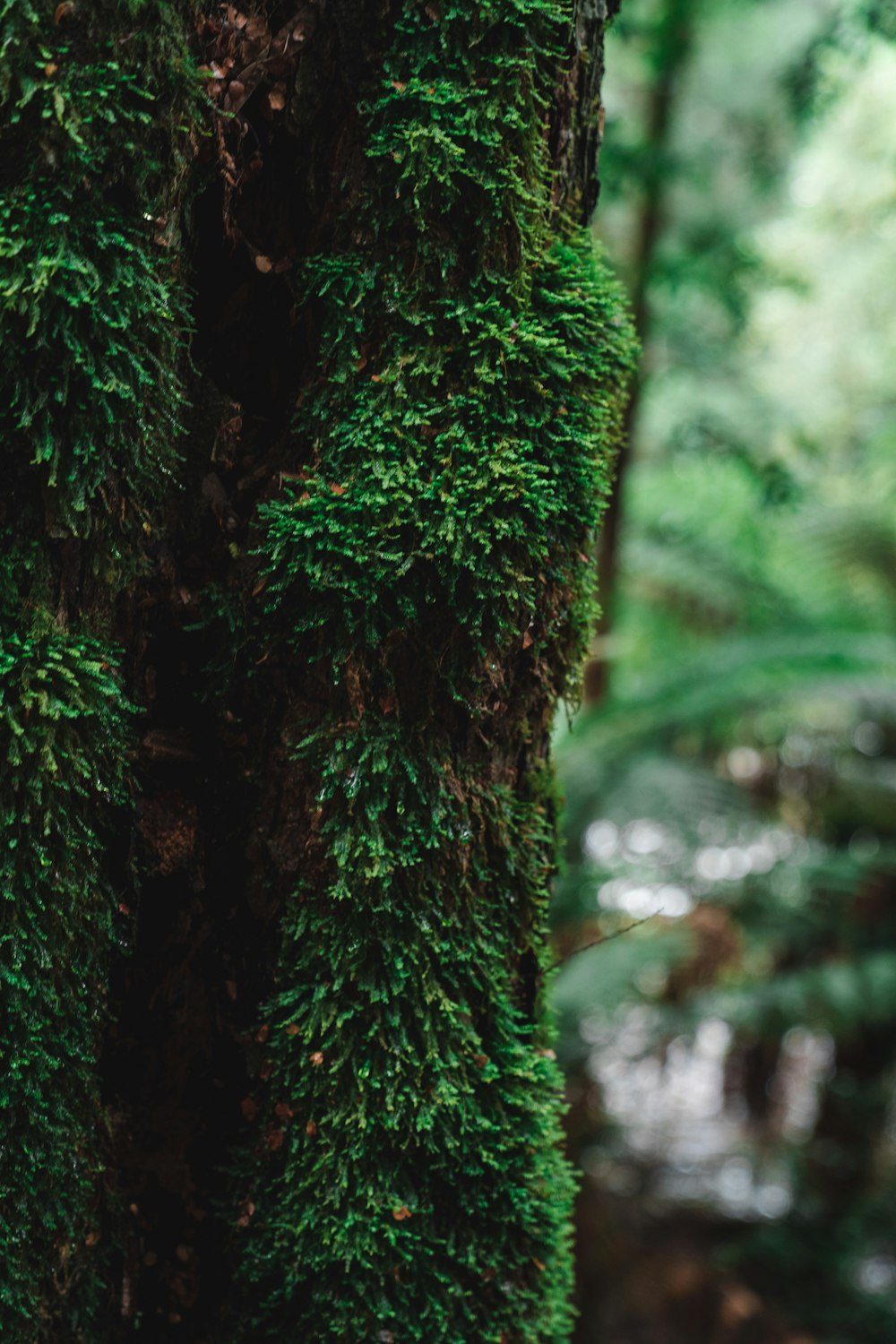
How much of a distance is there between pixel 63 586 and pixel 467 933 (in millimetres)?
463

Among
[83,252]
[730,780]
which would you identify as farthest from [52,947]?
[730,780]

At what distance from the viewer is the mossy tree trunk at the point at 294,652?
0.77 m

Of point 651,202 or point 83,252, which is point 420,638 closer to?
point 83,252

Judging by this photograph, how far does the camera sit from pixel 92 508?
0.78 metres

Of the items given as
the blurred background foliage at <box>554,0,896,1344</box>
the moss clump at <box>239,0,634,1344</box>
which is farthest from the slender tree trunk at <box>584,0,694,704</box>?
the moss clump at <box>239,0,634,1344</box>

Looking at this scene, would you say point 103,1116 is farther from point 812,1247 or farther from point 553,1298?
point 812,1247

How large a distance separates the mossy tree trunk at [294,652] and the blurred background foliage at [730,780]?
67.3 inches

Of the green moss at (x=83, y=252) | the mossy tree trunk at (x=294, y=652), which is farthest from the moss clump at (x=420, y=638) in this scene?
the green moss at (x=83, y=252)

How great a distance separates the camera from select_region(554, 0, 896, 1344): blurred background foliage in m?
2.96

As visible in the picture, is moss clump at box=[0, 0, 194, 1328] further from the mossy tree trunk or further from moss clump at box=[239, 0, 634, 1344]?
→ moss clump at box=[239, 0, 634, 1344]

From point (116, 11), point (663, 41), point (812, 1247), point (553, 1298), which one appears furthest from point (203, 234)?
point (812, 1247)

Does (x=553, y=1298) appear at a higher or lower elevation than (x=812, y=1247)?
lower

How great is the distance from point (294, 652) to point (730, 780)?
2.90m

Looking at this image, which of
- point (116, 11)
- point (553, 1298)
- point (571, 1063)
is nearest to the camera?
point (116, 11)
